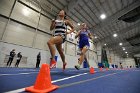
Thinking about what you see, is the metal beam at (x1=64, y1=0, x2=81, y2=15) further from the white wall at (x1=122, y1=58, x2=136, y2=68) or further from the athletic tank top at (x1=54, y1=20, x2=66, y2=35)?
the white wall at (x1=122, y1=58, x2=136, y2=68)

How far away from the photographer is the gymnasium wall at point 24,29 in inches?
308

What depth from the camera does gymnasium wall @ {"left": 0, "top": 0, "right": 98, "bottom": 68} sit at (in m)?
7.82

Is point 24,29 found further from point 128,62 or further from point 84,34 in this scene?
point 128,62

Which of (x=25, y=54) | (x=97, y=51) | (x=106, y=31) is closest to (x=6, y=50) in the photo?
(x=25, y=54)

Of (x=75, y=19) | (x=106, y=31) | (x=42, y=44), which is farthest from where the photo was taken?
(x=106, y=31)

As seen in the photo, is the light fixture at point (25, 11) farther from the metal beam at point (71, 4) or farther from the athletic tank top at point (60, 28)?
the athletic tank top at point (60, 28)

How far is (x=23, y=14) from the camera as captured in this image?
9125 millimetres

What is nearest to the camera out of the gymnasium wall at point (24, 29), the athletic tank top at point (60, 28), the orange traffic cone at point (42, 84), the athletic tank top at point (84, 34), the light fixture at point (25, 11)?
the orange traffic cone at point (42, 84)

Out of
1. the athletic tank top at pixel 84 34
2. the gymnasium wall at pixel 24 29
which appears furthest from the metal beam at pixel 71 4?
the athletic tank top at pixel 84 34

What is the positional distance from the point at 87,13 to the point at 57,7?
379 cm

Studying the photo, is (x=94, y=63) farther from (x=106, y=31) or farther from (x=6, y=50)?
(x=6, y=50)

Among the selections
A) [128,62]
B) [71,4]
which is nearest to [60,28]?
[71,4]

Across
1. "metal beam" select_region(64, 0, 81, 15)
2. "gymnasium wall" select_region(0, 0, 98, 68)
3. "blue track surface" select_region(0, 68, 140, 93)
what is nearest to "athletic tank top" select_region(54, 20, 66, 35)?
"blue track surface" select_region(0, 68, 140, 93)

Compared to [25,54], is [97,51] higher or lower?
higher
